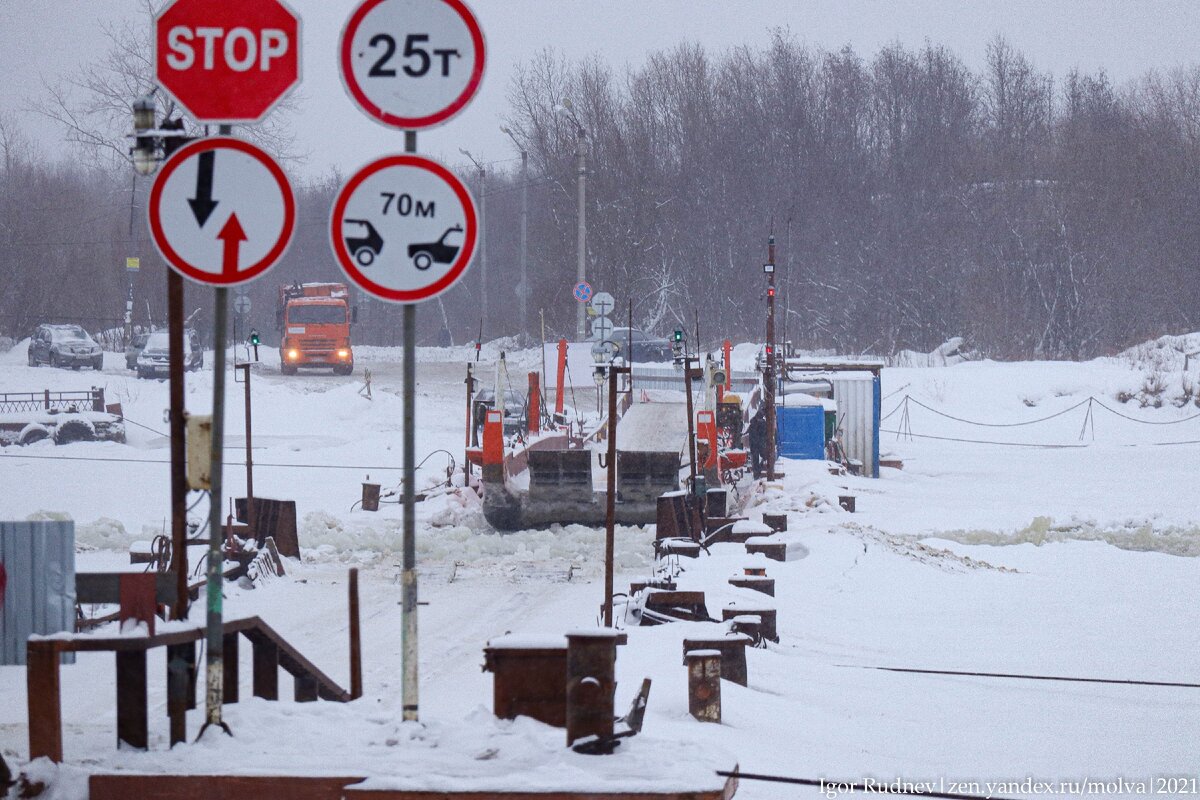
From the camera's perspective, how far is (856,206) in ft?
205

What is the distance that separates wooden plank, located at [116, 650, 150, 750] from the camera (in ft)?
15.0

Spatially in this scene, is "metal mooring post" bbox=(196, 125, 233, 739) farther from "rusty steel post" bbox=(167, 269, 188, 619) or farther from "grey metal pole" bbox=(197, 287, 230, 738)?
"rusty steel post" bbox=(167, 269, 188, 619)

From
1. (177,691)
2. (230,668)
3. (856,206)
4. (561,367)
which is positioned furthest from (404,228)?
(856,206)

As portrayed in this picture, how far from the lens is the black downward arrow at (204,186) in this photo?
4785 mm

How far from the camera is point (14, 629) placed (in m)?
5.79

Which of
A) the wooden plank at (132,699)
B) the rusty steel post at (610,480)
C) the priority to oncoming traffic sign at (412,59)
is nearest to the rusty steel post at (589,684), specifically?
the wooden plank at (132,699)

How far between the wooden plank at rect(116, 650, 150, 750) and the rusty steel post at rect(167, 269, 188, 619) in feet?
1.81

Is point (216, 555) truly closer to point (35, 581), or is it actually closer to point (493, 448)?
point (35, 581)

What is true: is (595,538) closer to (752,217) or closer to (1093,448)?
(1093,448)

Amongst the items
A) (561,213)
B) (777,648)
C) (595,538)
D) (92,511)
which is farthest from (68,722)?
(561,213)

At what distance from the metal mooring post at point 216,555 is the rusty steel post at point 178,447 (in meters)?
0.22

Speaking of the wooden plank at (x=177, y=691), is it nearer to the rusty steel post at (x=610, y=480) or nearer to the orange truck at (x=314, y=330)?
the rusty steel post at (x=610, y=480)

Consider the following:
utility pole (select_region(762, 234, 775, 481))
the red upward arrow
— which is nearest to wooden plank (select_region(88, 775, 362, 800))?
the red upward arrow

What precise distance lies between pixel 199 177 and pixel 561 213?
188ft
